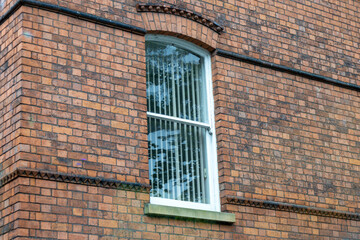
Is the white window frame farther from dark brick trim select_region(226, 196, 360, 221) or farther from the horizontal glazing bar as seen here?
dark brick trim select_region(226, 196, 360, 221)

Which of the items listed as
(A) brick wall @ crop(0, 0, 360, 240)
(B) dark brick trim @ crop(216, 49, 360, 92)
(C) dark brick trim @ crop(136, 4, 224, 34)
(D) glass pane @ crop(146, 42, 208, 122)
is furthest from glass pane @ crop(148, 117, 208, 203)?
(C) dark brick trim @ crop(136, 4, 224, 34)

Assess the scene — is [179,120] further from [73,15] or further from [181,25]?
Result: [73,15]

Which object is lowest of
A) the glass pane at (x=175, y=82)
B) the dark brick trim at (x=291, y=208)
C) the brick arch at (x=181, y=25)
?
the dark brick trim at (x=291, y=208)

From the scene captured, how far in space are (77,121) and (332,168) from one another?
441cm

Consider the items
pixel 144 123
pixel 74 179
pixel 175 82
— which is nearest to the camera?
pixel 74 179

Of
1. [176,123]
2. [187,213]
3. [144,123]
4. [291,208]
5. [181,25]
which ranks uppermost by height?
[181,25]

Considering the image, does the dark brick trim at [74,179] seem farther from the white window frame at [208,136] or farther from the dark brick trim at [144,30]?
the dark brick trim at [144,30]

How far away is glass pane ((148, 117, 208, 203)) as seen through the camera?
29.7 ft

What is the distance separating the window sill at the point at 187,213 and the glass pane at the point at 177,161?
0.45 metres

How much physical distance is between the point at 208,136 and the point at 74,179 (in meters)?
2.45

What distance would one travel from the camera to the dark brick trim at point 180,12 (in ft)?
30.7

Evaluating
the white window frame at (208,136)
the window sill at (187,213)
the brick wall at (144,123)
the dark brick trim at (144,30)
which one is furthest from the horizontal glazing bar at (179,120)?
the window sill at (187,213)

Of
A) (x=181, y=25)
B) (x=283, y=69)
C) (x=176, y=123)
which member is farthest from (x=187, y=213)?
(x=283, y=69)

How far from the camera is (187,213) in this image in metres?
8.68
